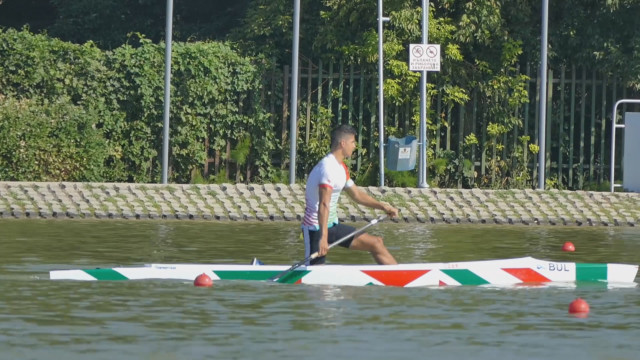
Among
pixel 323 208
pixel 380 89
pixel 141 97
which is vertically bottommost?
pixel 323 208

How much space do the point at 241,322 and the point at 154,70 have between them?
18.0m

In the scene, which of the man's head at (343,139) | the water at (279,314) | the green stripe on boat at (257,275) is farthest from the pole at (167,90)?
the man's head at (343,139)

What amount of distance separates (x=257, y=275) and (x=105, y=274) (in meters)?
1.65

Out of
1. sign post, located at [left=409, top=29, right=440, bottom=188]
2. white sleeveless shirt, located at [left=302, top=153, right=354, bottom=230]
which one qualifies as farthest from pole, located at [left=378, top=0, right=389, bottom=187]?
white sleeveless shirt, located at [left=302, top=153, right=354, bottom=230]

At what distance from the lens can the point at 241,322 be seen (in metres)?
14.6

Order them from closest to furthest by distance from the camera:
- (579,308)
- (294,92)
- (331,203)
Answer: (579,308), (331,203), (294,92)

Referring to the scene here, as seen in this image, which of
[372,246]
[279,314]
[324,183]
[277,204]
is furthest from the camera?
[277,204]

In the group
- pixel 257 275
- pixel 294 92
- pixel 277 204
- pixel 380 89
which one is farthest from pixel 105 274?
pixel 380 89

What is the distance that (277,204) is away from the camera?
28.5m

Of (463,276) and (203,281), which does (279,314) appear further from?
(463,276)

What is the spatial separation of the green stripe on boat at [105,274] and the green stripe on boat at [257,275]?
1071 millimetres

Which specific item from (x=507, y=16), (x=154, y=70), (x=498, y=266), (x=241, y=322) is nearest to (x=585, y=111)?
(x=507, y=16)

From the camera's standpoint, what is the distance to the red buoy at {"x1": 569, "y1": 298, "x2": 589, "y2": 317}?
15.6 metres

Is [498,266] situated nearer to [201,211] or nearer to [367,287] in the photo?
[367,287]
